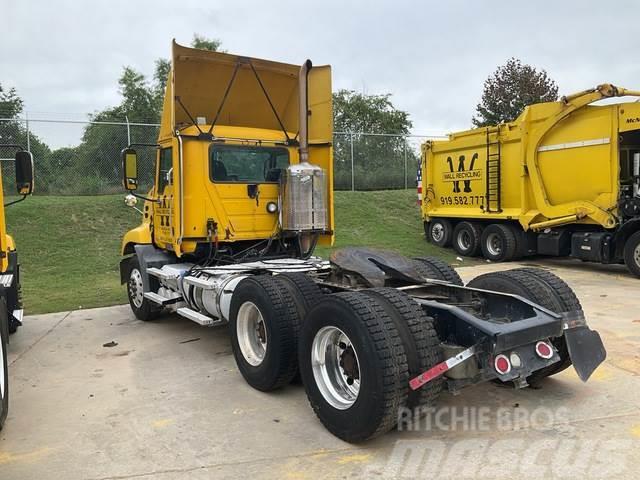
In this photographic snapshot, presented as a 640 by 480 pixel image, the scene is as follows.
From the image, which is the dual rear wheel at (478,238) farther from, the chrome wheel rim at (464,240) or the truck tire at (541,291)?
the truck tire at (541,291)

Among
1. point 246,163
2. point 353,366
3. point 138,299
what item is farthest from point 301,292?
point 138,299

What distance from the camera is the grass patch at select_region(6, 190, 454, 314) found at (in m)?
9.68

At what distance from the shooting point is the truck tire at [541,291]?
4.05 meters

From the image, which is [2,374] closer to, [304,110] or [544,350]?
[544,350]

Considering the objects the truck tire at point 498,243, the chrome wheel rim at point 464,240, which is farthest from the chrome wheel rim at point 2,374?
the chrome wheel rim at point 464,240

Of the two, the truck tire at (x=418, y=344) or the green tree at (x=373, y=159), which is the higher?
the green tree at (x=373, y=159)

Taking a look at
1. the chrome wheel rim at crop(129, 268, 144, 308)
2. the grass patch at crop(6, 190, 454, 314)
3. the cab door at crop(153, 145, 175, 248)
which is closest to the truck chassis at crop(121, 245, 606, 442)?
the cab door at crop(153, 145, 175, 248)

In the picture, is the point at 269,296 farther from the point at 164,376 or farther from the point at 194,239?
the point at 194,239

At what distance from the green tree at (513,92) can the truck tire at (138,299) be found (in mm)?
23211

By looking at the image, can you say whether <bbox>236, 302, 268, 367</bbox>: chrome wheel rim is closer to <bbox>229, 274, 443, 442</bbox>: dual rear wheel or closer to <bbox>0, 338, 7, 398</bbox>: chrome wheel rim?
<bbox>229, 274, 443, 442</bbox>: dual rear wheel

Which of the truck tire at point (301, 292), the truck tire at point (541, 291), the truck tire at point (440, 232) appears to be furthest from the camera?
the truck tire at point (440, 232)

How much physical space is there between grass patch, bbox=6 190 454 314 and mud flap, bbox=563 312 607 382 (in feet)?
23.2

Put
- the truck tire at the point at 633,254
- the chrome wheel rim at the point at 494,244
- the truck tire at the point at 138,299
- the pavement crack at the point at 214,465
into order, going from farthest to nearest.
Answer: the chrome wheel rim at the point at 494,244
the truck tire at the point at 633,254
the truck tire at the point at 138,299
the pavement crack at the point at 214,465

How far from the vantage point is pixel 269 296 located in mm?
4445
